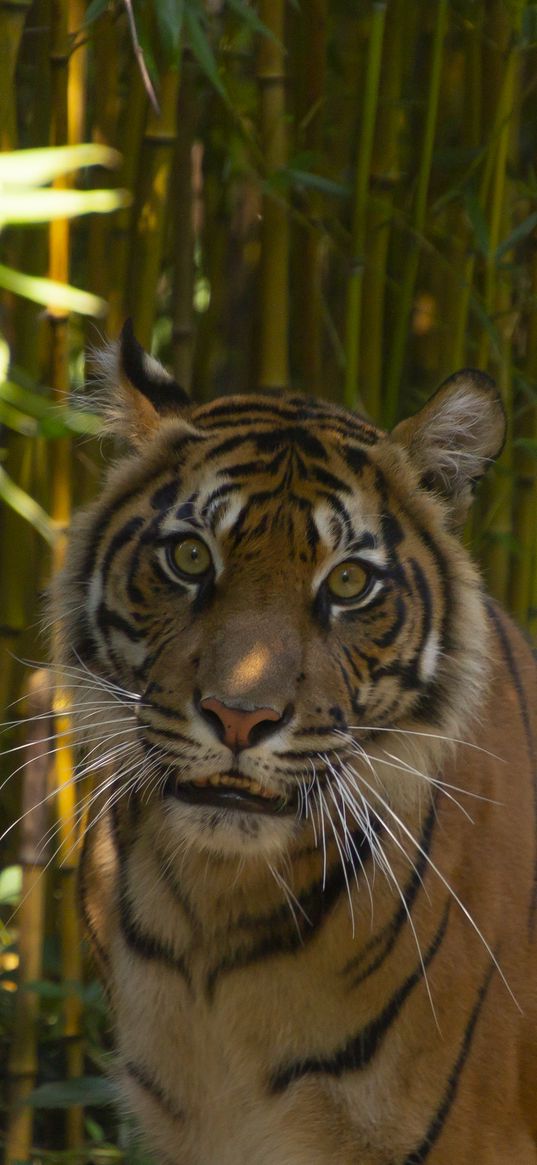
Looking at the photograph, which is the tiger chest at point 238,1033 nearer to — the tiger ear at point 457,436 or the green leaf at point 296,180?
the tiger ear at point 457,436

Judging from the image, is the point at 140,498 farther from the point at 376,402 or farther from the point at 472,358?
the point at 472,358

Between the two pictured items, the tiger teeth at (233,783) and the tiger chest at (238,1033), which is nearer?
the tiger teeth at (233,783)

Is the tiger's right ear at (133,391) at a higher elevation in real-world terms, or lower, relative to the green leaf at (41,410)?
higher

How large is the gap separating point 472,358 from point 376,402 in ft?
1.73

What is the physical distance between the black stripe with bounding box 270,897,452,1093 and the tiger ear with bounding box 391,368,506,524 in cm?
63

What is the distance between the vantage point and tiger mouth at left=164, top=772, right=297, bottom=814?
1.73 metres

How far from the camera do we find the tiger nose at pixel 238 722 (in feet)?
5.37

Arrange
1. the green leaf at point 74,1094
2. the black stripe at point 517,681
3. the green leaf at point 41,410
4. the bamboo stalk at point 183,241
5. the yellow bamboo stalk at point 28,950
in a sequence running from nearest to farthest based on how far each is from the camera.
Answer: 1. the green leaf at point 41,410
2. the black stripe at point 517,681
3. the green leaf at point 74,1094
4. the yellow bamboo stalk at point 28,950
5. the bamboo stalk at point 183,241

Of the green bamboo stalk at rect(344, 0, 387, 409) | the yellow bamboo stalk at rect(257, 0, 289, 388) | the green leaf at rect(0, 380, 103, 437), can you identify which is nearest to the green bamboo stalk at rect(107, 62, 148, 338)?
the yellow bamboo stalk at rect(257, 0, 289, 388)

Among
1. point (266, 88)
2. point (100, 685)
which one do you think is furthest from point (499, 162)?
point (100, 685)

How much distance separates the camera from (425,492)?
2021 millimetres

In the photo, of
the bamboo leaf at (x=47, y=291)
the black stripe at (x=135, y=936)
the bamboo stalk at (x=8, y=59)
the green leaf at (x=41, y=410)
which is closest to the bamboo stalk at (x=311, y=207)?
the bamboo stalk at (x=8, y=59)

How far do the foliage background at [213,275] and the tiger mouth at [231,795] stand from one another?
48cm

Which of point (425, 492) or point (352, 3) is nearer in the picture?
point (425, 492)
